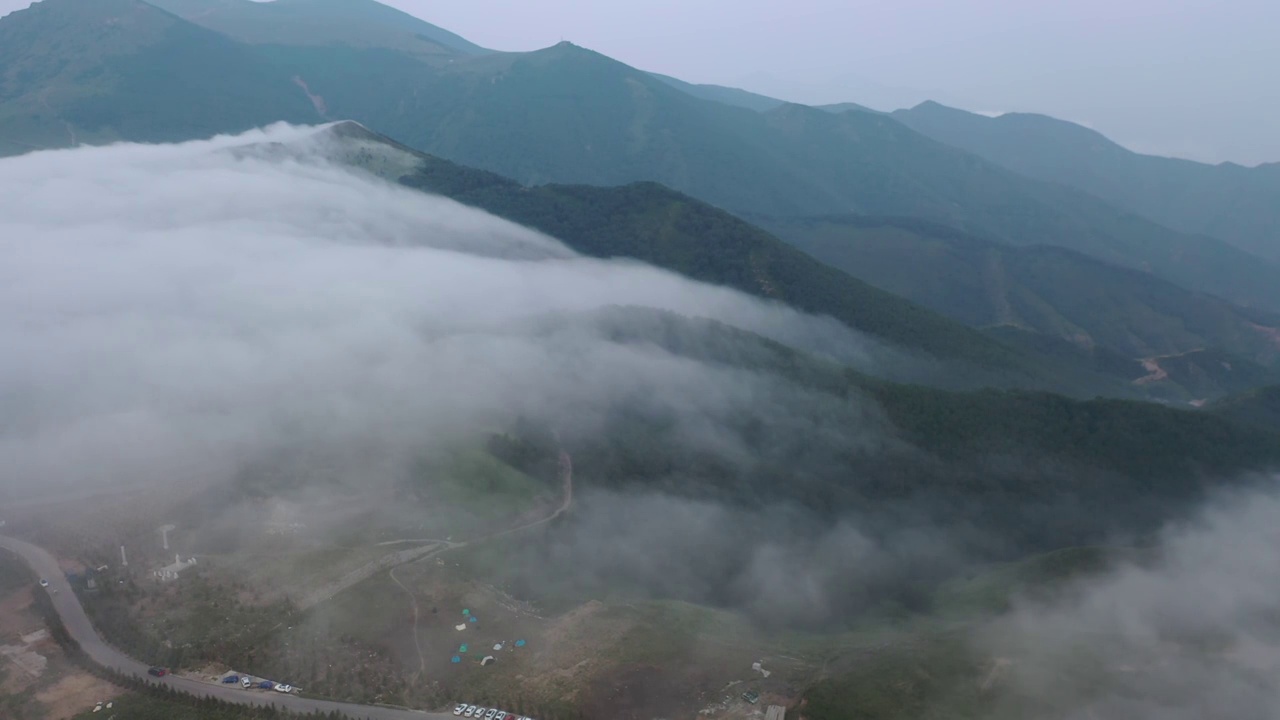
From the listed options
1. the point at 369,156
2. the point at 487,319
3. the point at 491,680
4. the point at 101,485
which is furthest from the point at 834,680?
the point at 369,156

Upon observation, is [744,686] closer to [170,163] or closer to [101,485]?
[101,485]

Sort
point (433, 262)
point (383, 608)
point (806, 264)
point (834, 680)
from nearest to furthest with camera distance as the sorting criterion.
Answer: point (834, 680), point (383, 608), point (433, 262), point (806, 264)

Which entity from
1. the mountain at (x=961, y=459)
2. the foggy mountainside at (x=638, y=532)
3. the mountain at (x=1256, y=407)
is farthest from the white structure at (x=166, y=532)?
the mountain at (x=1256, y=407)

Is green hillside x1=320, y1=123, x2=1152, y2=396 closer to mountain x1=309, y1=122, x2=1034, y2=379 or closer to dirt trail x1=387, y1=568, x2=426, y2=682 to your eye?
mountain x1=309, y1=122, x2=1034, y2=379

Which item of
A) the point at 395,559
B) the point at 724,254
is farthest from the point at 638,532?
the point at 724,254

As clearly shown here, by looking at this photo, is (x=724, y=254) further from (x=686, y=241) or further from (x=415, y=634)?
(x=415, y=634)

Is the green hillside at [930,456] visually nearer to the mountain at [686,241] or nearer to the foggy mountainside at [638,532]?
the foggy mountainside at [638,532]
